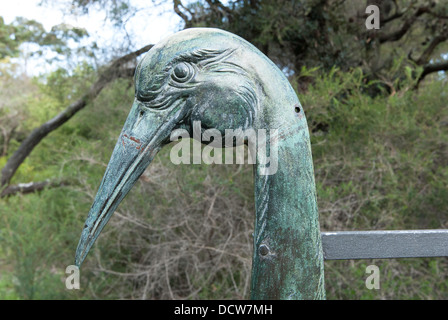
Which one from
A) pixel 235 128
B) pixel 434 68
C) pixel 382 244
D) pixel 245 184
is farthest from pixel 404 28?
pixel 235 128

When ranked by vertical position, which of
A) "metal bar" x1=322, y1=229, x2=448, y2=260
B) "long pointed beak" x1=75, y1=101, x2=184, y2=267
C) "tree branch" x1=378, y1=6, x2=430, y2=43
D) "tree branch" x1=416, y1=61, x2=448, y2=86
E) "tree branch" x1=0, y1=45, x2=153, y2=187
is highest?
"tree branch" x1=378, y1=6, x2=430, y2=43

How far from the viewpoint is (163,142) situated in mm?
831

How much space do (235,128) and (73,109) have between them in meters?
4.62

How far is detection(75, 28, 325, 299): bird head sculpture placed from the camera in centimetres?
80

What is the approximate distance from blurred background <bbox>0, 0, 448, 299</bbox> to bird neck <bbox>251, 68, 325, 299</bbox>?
5.76ft

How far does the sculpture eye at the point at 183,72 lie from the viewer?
79 cm

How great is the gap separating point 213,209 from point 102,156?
1.04 m

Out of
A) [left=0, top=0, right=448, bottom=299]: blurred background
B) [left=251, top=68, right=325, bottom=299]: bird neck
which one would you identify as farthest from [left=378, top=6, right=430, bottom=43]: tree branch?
[left=251, top=68, right=325, bottom=299]: bird neck

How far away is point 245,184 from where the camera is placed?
2.93 m

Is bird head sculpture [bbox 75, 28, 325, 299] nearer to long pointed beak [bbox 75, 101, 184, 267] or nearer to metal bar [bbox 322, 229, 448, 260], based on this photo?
long pointed beak [bbox 75, 101, 184, 267]

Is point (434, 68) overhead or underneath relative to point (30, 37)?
underneath

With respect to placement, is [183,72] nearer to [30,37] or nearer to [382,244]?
[382,244]
